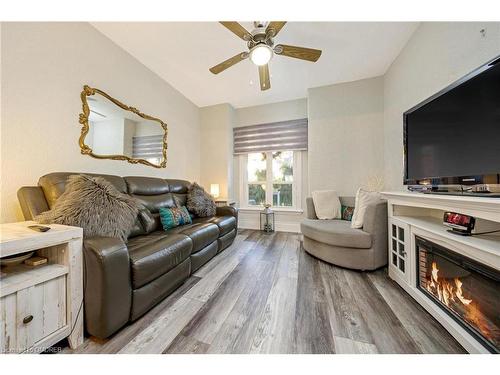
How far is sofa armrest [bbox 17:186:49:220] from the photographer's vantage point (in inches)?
49.3

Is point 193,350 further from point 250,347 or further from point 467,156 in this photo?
point 467,156

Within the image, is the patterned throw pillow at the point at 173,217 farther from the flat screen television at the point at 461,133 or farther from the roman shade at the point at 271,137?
the flat screen television at the point at 461,133

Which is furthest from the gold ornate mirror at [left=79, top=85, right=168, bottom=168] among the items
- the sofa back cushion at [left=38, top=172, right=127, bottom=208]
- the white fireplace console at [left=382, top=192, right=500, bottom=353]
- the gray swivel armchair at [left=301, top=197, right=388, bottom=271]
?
the white fireplace console at [left=382, top=192, right=500, bottom=353]

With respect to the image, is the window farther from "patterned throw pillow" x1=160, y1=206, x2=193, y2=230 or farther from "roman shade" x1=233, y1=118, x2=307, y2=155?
"patterned throw pillow" x1=160, y1=206, x2=193, y2=230

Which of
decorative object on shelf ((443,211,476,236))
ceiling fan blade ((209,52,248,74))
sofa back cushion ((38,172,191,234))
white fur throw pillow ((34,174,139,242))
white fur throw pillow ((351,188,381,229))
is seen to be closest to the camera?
decorative object on shelf ((443,211,476,236))

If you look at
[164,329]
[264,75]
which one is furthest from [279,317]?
[264,75]

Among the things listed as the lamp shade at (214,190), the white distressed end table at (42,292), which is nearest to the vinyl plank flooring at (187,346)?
the white distressed end table at (42,292)

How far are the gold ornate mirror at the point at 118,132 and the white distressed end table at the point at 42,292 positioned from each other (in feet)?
3.78

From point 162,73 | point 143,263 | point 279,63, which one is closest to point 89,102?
point 162,73

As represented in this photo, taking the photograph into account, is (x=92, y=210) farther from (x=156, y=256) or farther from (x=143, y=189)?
(x=143, y=189)

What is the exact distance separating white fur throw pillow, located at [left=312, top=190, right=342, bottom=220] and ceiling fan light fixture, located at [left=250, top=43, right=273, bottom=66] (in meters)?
1.92

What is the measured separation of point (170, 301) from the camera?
1.40 m

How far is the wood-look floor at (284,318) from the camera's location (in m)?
0.99

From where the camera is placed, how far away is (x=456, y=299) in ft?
3.66
